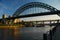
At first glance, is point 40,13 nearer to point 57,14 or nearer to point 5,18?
point 57,14

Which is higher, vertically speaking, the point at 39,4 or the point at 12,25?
the point at 39,4

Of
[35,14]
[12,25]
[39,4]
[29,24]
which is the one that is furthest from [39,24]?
[35,14]

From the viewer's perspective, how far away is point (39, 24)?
123 m

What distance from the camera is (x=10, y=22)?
103m

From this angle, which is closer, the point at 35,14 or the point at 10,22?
the point at 35,14

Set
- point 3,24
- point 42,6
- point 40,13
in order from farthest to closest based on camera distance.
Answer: point 3,24, point 42,6, point 40,13

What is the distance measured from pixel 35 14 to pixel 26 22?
50437 mm

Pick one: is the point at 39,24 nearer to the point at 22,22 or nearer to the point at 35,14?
the point at 22,22

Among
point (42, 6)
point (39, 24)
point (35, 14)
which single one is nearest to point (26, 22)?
point (39, 24)

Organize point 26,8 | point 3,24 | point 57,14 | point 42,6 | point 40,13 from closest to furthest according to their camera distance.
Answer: point 57,14
point 40,13
point 42,6
point 26,8
point 3,24

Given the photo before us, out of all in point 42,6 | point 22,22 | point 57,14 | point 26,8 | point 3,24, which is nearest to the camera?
point 57,14

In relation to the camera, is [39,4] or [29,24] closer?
[39,4]

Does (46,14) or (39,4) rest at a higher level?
(39,4)

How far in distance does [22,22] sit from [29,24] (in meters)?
5.73
